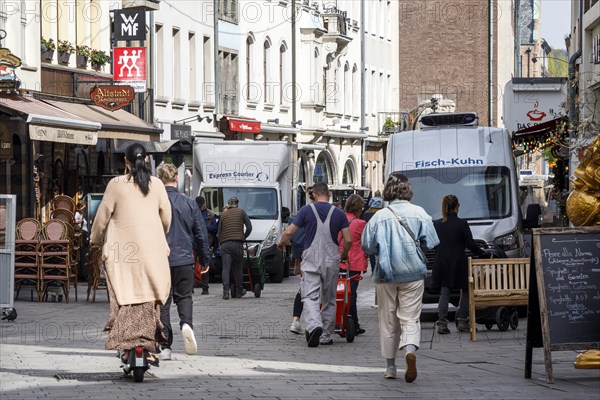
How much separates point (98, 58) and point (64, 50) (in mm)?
2331

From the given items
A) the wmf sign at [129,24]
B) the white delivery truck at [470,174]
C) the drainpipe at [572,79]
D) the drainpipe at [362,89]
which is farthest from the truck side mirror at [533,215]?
the drainpipe at [362,89]

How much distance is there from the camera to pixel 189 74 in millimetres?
47250

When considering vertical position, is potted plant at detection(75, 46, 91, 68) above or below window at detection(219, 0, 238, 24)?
below

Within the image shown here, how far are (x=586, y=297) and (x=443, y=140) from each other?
1044cm

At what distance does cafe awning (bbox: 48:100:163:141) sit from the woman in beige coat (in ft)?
59.9

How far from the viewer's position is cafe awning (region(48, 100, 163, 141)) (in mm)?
31539

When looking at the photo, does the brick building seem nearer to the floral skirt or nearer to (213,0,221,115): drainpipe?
(213,0,221,115): drainpipe

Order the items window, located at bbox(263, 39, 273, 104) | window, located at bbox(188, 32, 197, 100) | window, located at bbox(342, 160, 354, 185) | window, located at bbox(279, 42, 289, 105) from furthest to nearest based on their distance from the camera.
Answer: window, located at bbox(342, 160, 354, 185) → window, located at bbox(279, 42, 289, 105) → window, located at bbox(263, 39, 273, 104) → window, located at bbox(188, 32, 197, 100)

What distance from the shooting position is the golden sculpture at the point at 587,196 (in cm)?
1270

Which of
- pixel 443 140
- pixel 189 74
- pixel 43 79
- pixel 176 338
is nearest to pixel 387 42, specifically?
pixel 189 74

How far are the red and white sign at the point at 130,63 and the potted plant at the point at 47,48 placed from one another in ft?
9.99

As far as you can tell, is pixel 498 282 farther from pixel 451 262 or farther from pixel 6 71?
pixel 6 71

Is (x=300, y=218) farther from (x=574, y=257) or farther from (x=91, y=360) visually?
(x=574, y=257)

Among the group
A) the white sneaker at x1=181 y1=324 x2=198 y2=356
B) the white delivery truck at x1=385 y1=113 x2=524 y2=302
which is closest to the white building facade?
the white delivery truck at x1=385 y1=113 x2=524 y2=302
